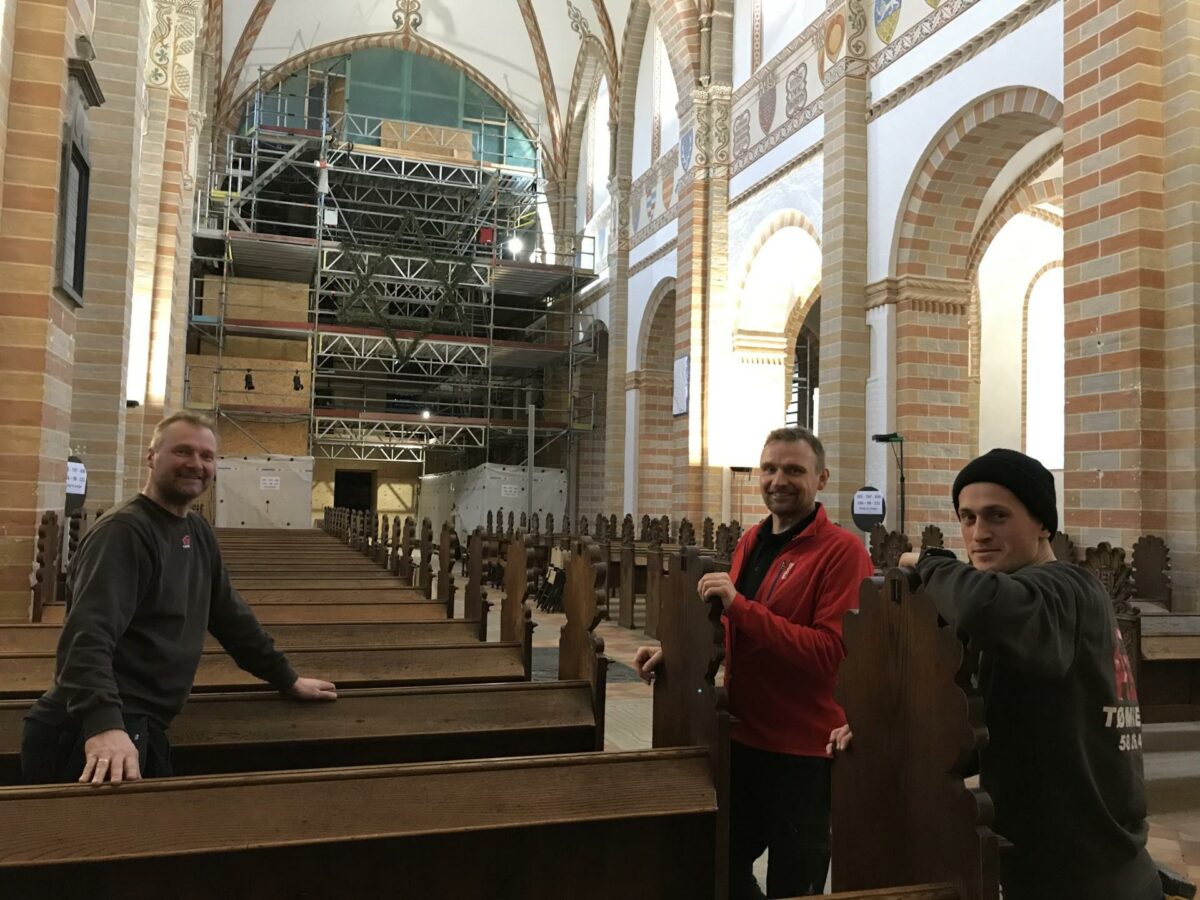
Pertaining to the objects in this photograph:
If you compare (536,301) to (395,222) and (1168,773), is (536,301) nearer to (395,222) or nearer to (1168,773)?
(395,222)

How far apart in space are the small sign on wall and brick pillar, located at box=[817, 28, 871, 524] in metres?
3.88

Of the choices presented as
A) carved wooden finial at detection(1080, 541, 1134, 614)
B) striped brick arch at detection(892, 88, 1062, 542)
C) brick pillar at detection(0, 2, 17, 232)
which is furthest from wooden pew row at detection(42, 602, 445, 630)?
striped brick arch at detection(892, 88, 1062, 542)

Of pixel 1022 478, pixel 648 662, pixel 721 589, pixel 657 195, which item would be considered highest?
pixel 657 195

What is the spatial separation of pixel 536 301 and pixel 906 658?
22634mm

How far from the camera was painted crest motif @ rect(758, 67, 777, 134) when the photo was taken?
13523 mm

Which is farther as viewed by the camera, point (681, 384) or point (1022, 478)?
point (681, 384)

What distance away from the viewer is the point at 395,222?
22141 millimetres

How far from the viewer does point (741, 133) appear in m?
14.6

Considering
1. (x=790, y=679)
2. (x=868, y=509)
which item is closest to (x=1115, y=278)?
(x=868, y=509)

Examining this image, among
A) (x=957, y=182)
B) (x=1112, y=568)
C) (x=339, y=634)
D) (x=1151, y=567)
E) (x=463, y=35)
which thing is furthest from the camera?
(x=463, y=35)

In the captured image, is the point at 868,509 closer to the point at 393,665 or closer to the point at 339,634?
the point at 339,634

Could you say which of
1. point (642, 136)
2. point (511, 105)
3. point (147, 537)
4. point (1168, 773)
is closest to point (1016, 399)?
point (642, 136)

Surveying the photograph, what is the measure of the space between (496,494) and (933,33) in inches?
486

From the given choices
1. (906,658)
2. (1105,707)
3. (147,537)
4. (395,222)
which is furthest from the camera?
(395,222)
